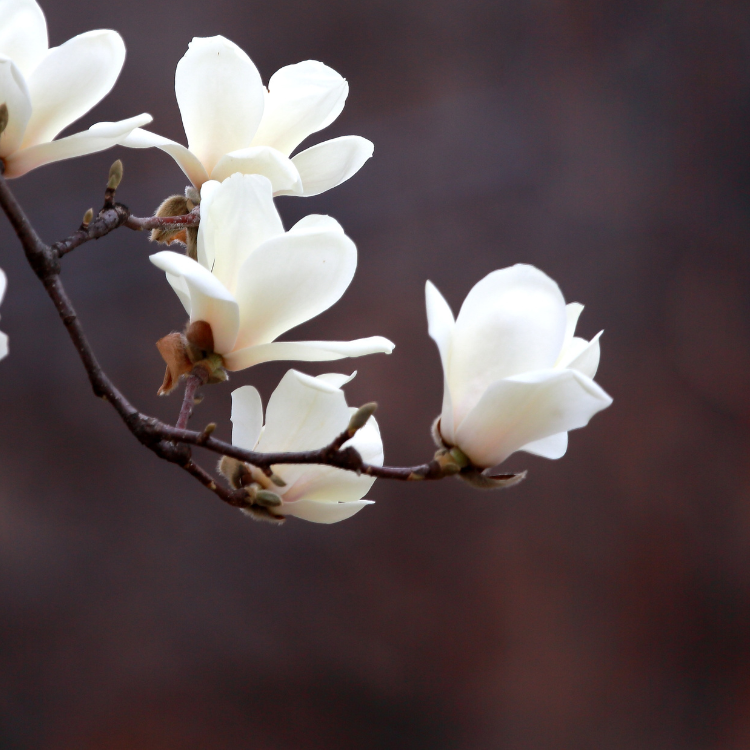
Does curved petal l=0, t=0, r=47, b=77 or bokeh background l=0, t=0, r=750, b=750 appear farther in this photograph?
bokeh background l=0, t=0, r=750, b=750

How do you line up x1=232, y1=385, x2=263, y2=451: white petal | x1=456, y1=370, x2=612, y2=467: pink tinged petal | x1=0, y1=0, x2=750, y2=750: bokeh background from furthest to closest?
1. x1=0, y1=0, x2=750, y2=750: bokeh background
2. x1=232, y1=385, x2=263, y2=451: white petal
3. x1=456, y1=370, x2=612, y2=467: pink tinged petal

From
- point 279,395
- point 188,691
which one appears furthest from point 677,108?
point 279,395

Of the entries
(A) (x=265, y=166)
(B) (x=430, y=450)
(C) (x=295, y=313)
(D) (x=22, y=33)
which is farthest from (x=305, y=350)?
(B) (x=430, y=450)

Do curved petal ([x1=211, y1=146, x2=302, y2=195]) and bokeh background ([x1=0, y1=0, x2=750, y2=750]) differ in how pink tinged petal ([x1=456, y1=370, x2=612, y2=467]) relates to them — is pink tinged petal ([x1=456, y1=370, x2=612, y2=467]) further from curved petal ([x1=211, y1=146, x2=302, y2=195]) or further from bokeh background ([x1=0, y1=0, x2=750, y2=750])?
bokeh background ([x1=0, y1=0, x2=750, y2=750])

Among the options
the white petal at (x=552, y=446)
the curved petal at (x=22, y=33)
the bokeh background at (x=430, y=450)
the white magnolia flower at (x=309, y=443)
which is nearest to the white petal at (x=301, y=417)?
the white magnolia flower at (x=309, y=443)

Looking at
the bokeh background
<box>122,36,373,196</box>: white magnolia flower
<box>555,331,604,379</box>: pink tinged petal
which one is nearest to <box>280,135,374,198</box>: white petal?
<box>122,36,373,196</box>: white magnolia flower

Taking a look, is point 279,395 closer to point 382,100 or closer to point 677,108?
point 382,100
